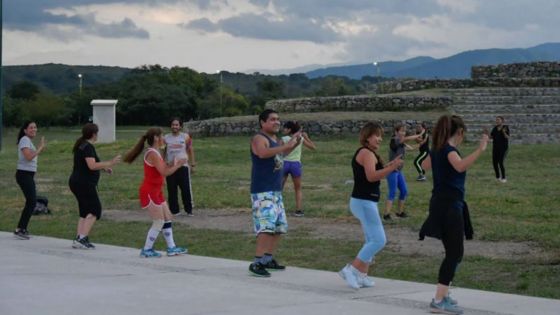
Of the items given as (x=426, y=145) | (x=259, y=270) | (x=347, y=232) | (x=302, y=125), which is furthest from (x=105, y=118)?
(x=259, y=270)

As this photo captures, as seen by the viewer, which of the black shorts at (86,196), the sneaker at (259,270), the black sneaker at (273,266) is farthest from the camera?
the black shorts at (86,196)

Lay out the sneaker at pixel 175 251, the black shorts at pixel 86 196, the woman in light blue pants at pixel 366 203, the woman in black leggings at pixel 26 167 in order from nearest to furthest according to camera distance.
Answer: the woman in light blue pants at pixel 366 203 → the sneaker at pixel 175 251 → the black shorts at pixel 86 196 → the woman in black leggings at pixel 26 167

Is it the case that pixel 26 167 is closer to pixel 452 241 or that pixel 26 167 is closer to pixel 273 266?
pixel 273 266

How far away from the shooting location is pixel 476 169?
80.1 feet

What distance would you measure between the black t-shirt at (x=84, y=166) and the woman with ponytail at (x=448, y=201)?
538 centimetres

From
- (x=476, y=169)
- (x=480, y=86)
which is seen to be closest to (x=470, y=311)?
(x=476, y=169)

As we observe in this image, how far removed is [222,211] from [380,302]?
8619 mm

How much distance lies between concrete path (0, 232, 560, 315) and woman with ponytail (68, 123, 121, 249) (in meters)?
0.99

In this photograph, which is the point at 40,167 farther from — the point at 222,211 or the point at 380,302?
the point at 380,302

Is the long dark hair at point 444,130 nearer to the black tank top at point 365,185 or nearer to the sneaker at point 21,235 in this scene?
the black tank top at point 365,185

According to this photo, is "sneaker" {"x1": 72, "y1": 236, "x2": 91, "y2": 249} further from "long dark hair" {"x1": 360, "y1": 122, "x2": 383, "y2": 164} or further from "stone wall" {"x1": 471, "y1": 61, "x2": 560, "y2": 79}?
"stone wall" {"x1": 471, "y1": 61, "x2": 560, "y2": 79}

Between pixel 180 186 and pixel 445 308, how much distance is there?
8748 millimetres

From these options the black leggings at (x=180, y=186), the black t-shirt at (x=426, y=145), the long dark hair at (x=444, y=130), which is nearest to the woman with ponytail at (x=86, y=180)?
the black leggings at (x=180, y=186)

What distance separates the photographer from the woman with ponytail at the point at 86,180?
12.3 m
